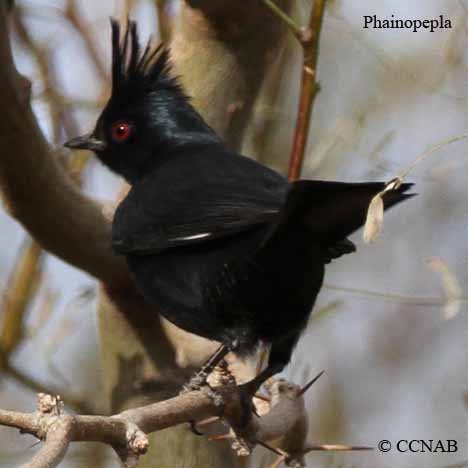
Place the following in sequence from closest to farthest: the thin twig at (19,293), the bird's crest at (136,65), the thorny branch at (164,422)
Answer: the thorny branch at (164,422), the bird's crest at (136,65), the thin twig at (19,293)

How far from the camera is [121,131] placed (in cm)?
488

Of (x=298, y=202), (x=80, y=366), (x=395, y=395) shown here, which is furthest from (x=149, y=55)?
(x=395, y=395)

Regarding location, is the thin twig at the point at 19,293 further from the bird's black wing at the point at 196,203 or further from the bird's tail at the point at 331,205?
the bird's tail at the point at 331,205

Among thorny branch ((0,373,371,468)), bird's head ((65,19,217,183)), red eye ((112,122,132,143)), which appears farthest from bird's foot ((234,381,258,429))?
red eye ((112,122,132,143))

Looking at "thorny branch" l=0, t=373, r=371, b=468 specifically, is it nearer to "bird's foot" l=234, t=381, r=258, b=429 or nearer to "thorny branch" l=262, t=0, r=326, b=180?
"bird's foot" l=234, t=381, r=258, b=429

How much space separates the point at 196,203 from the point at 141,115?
0.98 meters

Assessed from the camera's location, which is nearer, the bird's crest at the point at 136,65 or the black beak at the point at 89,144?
the bird's crest at the point at 136,65

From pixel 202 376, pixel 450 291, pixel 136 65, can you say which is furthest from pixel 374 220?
pixel 136 65

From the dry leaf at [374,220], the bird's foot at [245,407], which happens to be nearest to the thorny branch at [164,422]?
the bird's foot at [245,407]

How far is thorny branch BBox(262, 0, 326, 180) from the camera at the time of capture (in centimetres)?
409

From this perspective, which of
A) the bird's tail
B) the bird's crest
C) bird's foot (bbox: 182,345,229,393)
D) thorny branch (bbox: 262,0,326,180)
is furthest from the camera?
the bird's crest

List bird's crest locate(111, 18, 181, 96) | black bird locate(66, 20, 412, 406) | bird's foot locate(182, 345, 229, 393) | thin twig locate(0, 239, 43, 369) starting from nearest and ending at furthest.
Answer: black bird locate(66, 20, 412, 406) < bird's foot locate(182, 345, 229, 393) < bird's crest locate(111, 18, 181, 96) < thin twig locate(0, 239, 43, 369)

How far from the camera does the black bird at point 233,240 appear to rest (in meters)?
3.54

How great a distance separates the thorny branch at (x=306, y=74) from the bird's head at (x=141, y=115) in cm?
60
